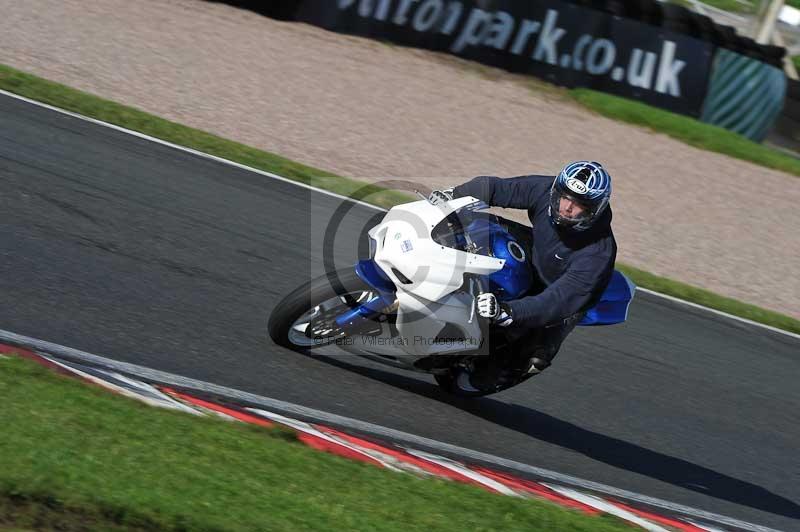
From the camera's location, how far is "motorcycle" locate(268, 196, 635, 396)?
559cm

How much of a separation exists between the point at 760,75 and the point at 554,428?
12.5m

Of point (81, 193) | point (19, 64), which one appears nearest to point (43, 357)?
point (81, 193)

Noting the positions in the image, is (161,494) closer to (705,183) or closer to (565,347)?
(565,347)

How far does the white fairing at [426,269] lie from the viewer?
18.2ft

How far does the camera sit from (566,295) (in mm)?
5637

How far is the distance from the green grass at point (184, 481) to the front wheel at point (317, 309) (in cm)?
109

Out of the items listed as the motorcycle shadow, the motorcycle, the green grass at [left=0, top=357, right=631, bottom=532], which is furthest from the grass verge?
the green grass at [left=0, top=357, right=631, bottom=532]

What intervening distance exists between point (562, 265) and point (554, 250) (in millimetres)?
101

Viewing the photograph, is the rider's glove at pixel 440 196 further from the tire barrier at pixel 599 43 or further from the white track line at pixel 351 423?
the tire barrier at pixel 599 43

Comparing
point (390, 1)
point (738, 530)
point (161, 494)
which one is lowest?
point (738, 530)

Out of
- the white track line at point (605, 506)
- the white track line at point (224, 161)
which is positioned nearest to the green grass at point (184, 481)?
the white track line at point (605, 506)

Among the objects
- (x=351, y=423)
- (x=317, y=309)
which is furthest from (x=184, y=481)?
(x=317, y=309)

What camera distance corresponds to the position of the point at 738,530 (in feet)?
19.7

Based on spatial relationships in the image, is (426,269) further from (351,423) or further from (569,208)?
(351,423)
